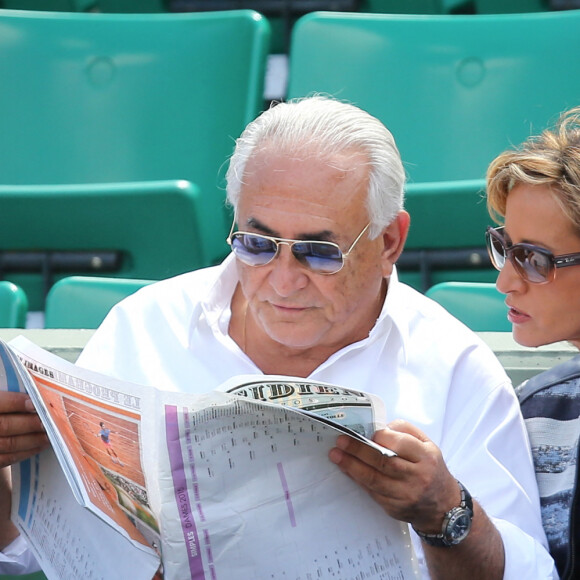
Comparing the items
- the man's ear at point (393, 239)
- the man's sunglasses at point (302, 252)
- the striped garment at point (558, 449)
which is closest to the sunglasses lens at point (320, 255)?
the man's sunglasses at point (302, 252)

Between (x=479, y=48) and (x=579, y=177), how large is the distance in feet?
5.01

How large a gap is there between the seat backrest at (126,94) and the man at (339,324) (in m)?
1.21

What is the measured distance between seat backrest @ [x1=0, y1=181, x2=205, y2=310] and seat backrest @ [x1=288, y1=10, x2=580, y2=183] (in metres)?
0.77

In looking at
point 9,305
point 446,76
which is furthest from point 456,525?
point 446,76

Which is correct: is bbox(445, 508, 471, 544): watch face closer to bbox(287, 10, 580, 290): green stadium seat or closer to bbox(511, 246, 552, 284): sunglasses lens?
bbox(511, 246, 552, 284): sunglasses lens

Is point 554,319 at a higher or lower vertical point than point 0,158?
higher

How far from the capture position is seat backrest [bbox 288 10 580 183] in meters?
2.88

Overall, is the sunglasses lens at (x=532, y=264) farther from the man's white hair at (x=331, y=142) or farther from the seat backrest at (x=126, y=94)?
the seat backrest at (x=126, y=94)

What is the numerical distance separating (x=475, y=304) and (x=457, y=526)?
0.74 m

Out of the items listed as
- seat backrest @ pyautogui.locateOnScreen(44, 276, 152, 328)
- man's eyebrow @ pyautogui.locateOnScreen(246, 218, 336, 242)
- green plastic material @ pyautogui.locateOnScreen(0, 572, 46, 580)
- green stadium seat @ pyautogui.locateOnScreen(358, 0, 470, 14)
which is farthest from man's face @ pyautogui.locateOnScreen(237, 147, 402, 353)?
green stadium seat @ pyautogui.locateOnScreen(358, 0, 470, 14)

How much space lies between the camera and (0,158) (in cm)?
294

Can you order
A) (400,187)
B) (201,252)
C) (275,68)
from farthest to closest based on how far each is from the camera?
(275,68)
(201,252)
(400,187)

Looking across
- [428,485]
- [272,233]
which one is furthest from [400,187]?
[428,485]

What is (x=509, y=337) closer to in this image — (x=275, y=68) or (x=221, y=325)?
(x=221, y=325)
